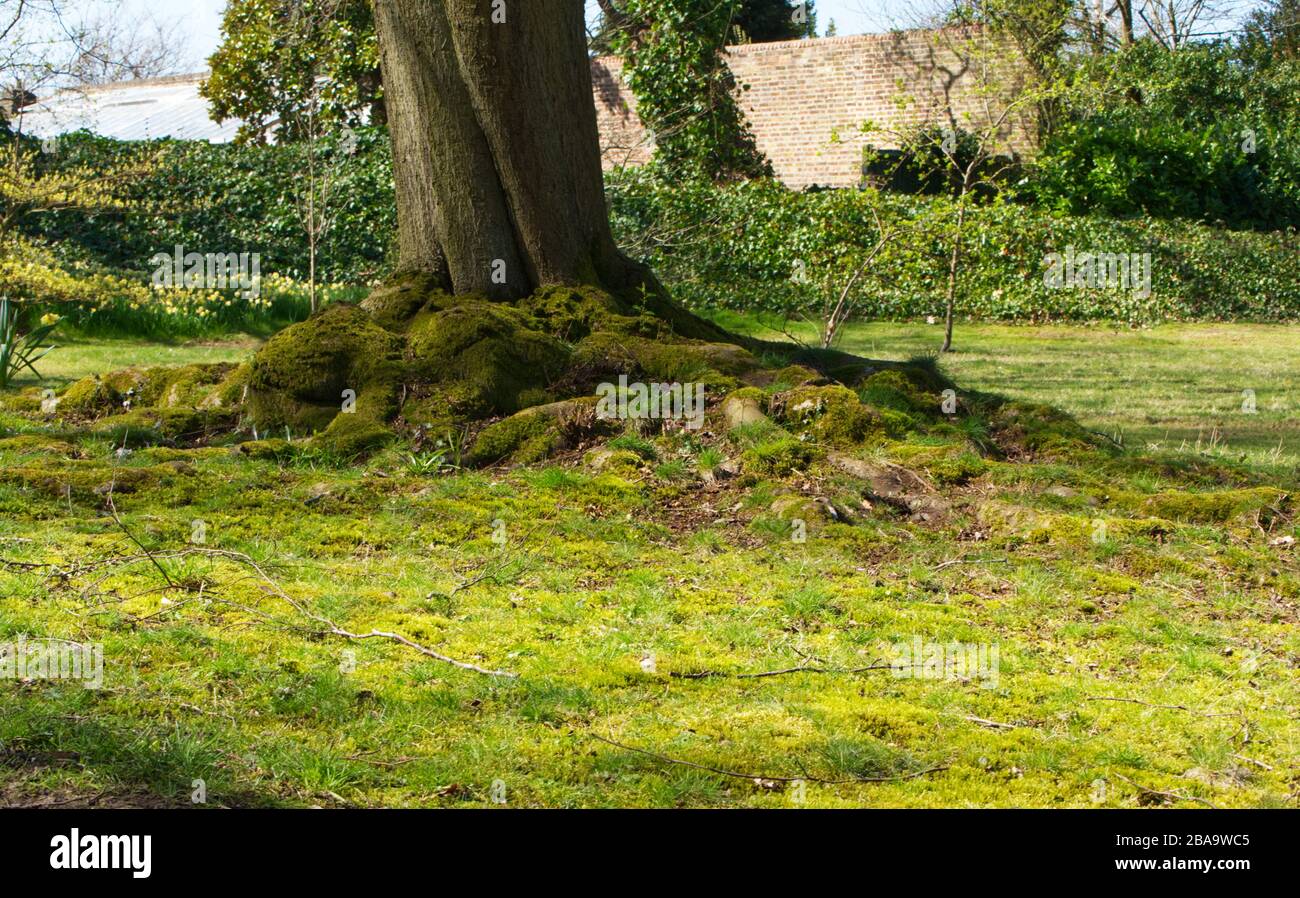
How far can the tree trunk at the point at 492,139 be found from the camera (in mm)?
8016

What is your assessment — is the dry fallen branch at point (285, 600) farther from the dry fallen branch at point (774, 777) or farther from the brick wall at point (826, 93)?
the brick wall at point (826, 93)

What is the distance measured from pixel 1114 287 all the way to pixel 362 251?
10.8 m

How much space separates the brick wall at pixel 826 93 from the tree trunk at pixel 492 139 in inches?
617

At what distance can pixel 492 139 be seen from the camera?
8.11 meters

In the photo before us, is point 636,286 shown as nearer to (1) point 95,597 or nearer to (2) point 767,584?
(2) point 767,584

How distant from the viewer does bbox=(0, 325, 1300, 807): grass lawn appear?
11.2 ft

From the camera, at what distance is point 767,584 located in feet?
17.4

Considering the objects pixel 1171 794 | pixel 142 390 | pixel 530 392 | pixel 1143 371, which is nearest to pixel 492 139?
pixel 530 392

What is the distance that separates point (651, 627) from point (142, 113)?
28221 mm

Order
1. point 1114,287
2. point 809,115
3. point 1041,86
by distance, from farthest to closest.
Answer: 1. point 809,115
2. point 1114,287
3. point 1041,86

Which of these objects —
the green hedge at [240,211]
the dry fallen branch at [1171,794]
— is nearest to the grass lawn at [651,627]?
the dry fallen branch at [1171,794]

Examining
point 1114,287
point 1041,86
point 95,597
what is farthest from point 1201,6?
point 95,597

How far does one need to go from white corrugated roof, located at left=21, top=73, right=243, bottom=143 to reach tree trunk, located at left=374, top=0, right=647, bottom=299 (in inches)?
660

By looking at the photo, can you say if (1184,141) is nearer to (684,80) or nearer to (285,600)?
(684,80)
